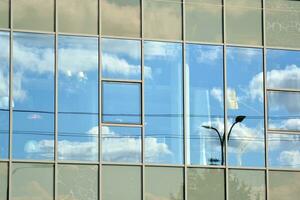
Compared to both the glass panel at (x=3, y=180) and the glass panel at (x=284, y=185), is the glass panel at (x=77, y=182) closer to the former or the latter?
the glass panel at (x=3, y=180)

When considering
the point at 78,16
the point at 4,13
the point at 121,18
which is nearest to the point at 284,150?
the point at 121,18

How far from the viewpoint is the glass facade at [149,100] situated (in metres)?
18.5

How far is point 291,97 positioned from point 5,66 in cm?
709

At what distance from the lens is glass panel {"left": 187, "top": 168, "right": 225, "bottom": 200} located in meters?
19.2

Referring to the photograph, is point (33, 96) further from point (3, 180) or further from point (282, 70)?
point (282, 70)

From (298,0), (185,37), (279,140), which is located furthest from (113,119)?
(298,0)

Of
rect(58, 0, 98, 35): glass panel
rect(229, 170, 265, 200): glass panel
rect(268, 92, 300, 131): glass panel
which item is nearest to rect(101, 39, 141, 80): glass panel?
rect(58, 0, 98, 35): glass panel

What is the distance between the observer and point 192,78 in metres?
19.7

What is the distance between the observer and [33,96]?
18.6 metres

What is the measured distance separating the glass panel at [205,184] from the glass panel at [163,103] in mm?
509

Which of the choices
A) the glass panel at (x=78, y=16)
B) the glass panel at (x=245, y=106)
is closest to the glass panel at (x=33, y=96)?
the glass panel at (x=78, y=16)

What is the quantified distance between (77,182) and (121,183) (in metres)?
1.02

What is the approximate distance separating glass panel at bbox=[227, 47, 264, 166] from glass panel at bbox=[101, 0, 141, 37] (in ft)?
8.07

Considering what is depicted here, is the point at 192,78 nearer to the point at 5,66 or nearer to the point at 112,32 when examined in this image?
the point at 112,32
